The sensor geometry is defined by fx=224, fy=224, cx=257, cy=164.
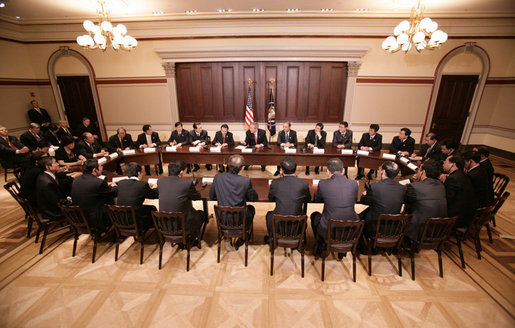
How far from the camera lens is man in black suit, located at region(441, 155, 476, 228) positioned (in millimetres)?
2805

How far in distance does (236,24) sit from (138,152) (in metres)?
4.71

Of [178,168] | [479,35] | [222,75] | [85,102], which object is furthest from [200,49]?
[479,35]

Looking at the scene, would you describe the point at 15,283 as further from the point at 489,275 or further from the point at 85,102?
the point at 85,102

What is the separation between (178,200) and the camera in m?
2.69

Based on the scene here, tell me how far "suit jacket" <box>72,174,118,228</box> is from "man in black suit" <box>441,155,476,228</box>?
14.5 ft

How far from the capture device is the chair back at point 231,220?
8.76ft

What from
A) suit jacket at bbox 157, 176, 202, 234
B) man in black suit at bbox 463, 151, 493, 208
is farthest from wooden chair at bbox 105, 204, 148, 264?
man in black suit at bbox 463, 151, 493, 208

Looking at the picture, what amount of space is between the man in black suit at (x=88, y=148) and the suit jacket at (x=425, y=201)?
5.63 m

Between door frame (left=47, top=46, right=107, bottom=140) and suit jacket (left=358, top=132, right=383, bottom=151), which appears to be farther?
door frame (left=47, top=46, right=107, bottom=140)

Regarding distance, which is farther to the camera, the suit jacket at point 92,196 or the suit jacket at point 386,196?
the suit jacket at point 92,196

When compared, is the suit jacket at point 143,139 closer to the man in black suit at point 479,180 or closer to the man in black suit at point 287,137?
the man in black suit at point 287,137

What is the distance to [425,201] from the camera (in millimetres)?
2584

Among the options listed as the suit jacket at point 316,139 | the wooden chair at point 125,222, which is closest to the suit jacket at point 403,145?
the suit jacket at point 316,139

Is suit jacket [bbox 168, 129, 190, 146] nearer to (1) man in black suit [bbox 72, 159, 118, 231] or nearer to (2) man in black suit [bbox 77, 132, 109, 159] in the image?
(2) man in black suit [bbox 77, 132, 109, 159]
